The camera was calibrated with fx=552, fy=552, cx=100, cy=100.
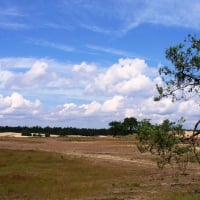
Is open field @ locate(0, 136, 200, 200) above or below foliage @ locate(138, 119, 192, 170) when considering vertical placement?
below

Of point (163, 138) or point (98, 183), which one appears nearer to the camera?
point (163, 138)

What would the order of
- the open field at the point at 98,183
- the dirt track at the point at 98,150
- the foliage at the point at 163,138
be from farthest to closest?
the dirt track at the point at 98,150
the open field at the point at 98,183
the foliage at the point at 163,138

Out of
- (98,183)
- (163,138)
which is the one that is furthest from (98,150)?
(163,138)

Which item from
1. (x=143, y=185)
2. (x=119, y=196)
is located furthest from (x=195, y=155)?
(x=143, y=185)

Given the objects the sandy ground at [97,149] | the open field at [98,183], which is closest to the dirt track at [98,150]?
the sandy ground at [97,149]

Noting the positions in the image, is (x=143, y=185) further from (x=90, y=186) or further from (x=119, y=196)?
(x=119, y=196)

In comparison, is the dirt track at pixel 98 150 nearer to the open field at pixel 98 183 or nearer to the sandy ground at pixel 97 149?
the sandy ground at pixel 97 149

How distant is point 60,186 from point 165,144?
13662mm

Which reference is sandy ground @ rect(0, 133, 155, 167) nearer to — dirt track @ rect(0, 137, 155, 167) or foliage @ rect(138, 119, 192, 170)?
dirt track @ rect(0, 137, 155, 167)

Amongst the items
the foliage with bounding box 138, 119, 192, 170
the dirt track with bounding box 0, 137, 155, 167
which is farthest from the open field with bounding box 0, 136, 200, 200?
the dirt track with bounding box 0, 137, 155, 167

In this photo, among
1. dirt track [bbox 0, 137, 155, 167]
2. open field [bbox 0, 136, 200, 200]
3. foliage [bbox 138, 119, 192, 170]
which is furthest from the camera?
dirt track [bbox 0, 137, 155, 167]

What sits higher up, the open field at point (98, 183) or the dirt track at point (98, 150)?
the dirt track at point (98, 150)

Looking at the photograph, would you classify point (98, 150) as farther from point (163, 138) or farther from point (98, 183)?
point (163, 138)

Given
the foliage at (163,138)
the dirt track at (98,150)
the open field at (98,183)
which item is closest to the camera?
the foliage at (163,138)
